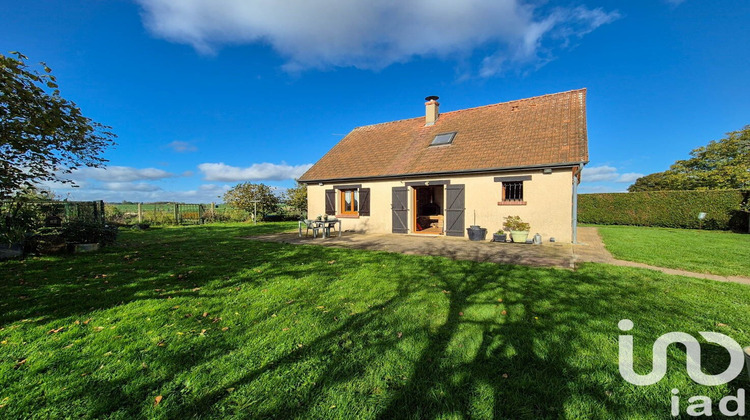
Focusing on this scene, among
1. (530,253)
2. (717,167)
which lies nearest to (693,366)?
(530,253)

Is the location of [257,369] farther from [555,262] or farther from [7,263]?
[7,263]

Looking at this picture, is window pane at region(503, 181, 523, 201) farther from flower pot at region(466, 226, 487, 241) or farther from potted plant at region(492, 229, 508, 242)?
flower pot at region(466, 226, 487, 241)

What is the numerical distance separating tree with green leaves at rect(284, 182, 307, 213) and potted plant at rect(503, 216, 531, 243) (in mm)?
13141

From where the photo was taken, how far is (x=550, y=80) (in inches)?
532

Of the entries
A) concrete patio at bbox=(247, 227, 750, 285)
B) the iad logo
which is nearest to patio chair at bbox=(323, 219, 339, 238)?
concrete patio at bbox=(247, 227, 750, 285)

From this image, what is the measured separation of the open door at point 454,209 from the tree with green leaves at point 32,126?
9014mm

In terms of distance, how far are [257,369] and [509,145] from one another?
10.0 metres

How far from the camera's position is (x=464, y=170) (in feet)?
30.9

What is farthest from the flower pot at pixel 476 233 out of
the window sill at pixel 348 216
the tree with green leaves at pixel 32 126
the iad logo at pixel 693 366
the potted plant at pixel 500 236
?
the tree with green leaves at pixel 32 126

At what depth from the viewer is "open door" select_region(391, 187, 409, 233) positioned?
420 inches

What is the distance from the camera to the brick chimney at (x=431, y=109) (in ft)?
42.4

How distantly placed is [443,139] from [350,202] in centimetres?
478

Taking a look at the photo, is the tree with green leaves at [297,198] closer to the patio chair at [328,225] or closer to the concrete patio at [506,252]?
the patio chair at [328,225]

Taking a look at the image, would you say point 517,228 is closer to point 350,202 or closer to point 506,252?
point 506,252
